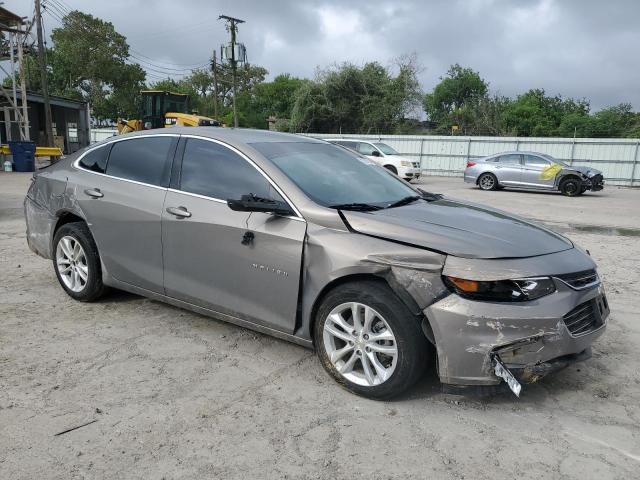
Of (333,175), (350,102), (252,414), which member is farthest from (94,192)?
(350,102)

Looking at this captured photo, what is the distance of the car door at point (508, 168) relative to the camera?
18.3 meters

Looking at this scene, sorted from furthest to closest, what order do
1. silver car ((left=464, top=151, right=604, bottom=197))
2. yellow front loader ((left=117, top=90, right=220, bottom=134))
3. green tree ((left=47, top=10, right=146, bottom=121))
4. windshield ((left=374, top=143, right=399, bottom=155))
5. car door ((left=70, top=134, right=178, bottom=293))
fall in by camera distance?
green tree ((left=47, top=10, right=146, bottom=121)), yellow front loader ((left=117, top=90, right=220, bottom=134)), windshield ((left=374, top=143, right=399, bottom=155)), silver car ((left=464, top=151, right=604, bottom=197)), car door ((left=70, top=134, right=178, bottom=293))

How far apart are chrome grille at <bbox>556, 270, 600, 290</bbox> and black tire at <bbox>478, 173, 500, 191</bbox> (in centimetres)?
1636

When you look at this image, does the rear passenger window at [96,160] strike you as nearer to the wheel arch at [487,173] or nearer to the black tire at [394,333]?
the black tire at [394,333]

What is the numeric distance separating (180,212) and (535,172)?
16321mm

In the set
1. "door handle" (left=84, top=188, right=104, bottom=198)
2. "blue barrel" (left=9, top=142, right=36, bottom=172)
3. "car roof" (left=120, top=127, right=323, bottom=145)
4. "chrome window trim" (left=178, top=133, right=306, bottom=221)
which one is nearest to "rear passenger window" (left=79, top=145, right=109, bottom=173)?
"door handle" (left=84, top=188, right=104, bottom=198)

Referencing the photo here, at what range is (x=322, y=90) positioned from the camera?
38.7 m

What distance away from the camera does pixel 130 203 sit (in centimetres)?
423

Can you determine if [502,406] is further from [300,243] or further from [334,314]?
[300,243]

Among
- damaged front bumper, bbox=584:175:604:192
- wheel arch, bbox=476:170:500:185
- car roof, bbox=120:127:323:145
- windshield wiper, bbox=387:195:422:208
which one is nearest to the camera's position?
windshield wiper, bbox=387:195:422:208

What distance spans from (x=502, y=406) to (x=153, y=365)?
2225 millimetres

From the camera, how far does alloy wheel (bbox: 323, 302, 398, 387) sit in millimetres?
3076

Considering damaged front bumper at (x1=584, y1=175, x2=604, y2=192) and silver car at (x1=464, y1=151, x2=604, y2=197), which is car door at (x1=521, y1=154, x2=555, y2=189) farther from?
damaged front bumper at (x1=584, y1=175, x2=604, y2=192)

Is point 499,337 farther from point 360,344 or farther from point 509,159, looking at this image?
point 509,159
